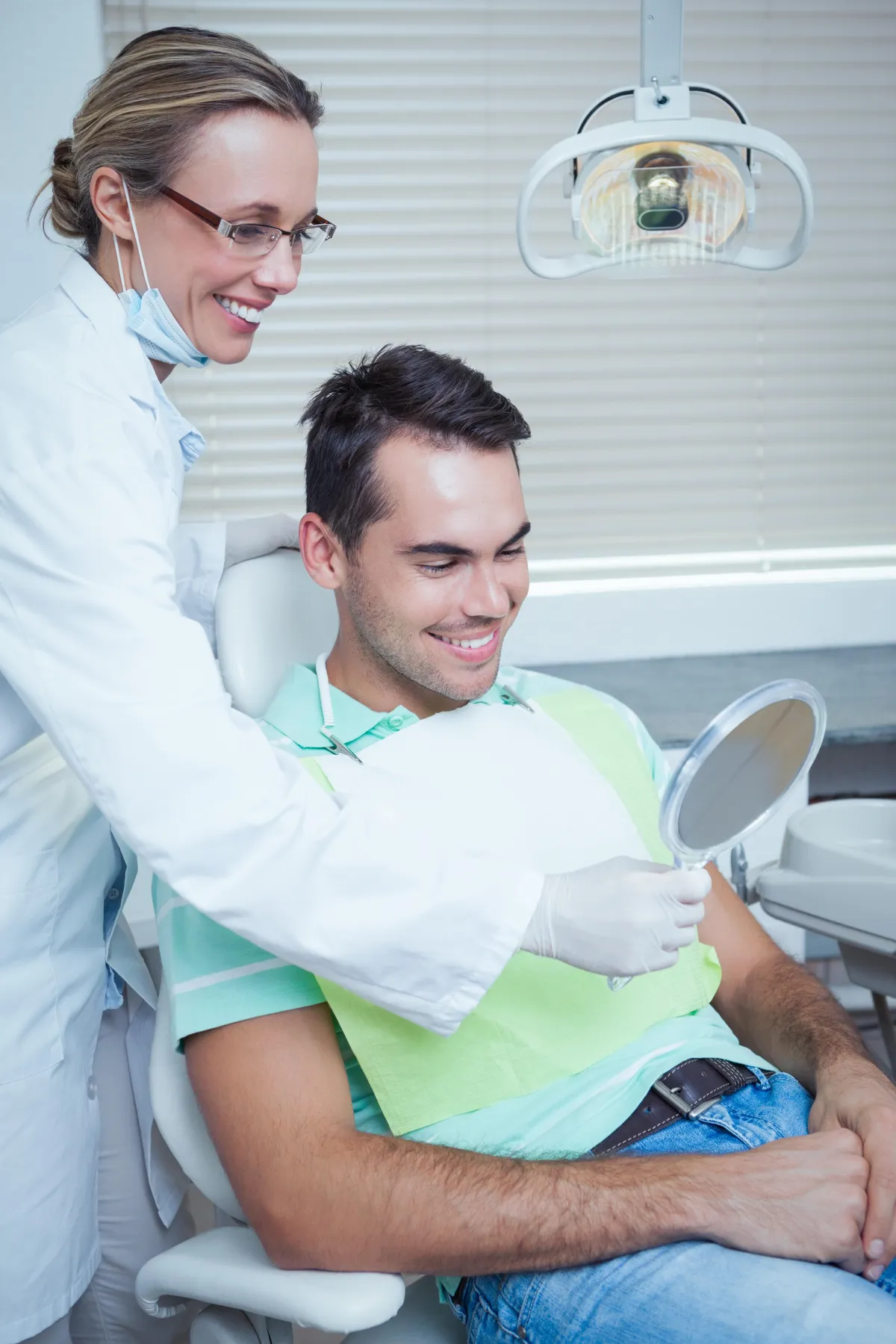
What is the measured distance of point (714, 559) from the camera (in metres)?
2.53

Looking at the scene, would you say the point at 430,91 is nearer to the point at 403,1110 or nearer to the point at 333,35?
the point at 333,35

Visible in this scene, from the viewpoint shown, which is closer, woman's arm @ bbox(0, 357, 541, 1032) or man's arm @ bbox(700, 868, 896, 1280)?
woman's arm @ bbox(0, 357, 541, 1032)

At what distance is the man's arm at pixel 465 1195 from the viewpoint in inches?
38.9

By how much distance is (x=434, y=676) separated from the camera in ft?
4.33

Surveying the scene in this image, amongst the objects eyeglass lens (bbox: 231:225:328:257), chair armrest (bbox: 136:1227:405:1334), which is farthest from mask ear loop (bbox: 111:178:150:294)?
chair armrest (bbox: 136:1227:405:1334)

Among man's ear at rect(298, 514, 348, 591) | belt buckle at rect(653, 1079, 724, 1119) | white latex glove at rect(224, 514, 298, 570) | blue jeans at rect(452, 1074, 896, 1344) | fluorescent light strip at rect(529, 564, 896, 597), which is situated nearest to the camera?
blue jeans at rect(452, 1074, 896, 1344)

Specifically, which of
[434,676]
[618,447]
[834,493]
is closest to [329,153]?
[618,447]

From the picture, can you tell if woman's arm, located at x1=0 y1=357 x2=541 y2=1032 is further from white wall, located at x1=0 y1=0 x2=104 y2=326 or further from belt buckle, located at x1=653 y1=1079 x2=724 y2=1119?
white wall, located at x1=0 y1=0 x2=104 y2=326

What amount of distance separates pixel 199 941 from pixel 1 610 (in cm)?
36

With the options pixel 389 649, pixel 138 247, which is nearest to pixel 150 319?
pixel 138 247

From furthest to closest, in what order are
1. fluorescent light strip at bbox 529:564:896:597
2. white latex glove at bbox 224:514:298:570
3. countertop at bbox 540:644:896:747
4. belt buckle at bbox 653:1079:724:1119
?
fluorescent light strip at bbox 529:564:896:597 < countertop at bbox 540:644:896:747 < white latex glove at bbox 224:514:298:570 < belt buckle at bbox 653:1079:724:1119

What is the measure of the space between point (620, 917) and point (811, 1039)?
0.40m

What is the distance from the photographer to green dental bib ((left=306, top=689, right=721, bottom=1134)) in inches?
44.0

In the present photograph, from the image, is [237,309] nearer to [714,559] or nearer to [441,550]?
[441,550]
